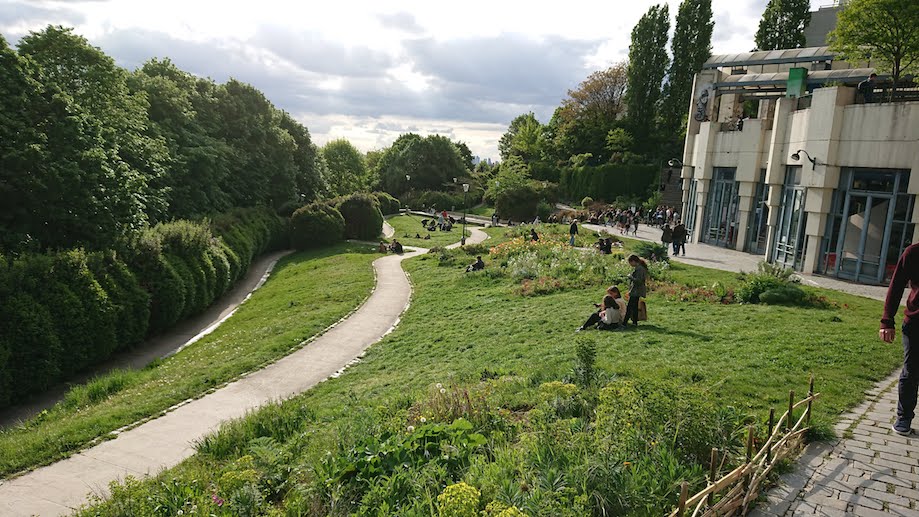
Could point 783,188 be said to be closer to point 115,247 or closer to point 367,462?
point 367,462

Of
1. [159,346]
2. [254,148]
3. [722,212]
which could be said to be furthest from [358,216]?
[722,212]

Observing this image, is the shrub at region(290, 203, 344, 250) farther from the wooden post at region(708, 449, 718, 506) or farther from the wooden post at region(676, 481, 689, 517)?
the wooden post at region(676, 481, 689, 517)

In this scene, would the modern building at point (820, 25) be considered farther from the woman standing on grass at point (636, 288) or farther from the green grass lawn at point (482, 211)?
the woman standing on grass at point (636, 288)

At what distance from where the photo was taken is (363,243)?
43.2 meters

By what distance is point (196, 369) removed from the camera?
14844mm

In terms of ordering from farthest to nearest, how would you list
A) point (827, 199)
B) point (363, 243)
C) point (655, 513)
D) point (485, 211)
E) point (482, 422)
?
point (485, 211), point (363, 243), point (827, 199), point (482, 422), point (655, 513)

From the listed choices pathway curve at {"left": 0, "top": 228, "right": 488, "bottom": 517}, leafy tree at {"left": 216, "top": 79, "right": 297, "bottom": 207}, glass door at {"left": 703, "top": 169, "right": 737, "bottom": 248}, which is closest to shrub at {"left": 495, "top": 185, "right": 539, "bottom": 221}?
leafy tree at {"left": 216, "top": 79, "right": 297, "bottom": 207}

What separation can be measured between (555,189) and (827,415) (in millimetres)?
51954

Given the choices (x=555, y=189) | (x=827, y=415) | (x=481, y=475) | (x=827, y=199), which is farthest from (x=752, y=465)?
(x=555, y=189)

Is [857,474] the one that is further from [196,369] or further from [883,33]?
[883,33]

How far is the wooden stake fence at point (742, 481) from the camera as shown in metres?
4.74

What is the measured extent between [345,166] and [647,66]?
46.9 m

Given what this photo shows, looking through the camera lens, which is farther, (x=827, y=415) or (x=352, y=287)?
(x=352, y=287)

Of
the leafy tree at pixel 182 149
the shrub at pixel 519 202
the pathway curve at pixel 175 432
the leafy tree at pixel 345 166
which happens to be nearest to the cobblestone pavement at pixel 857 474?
the pathway curve at pixel 175 432
